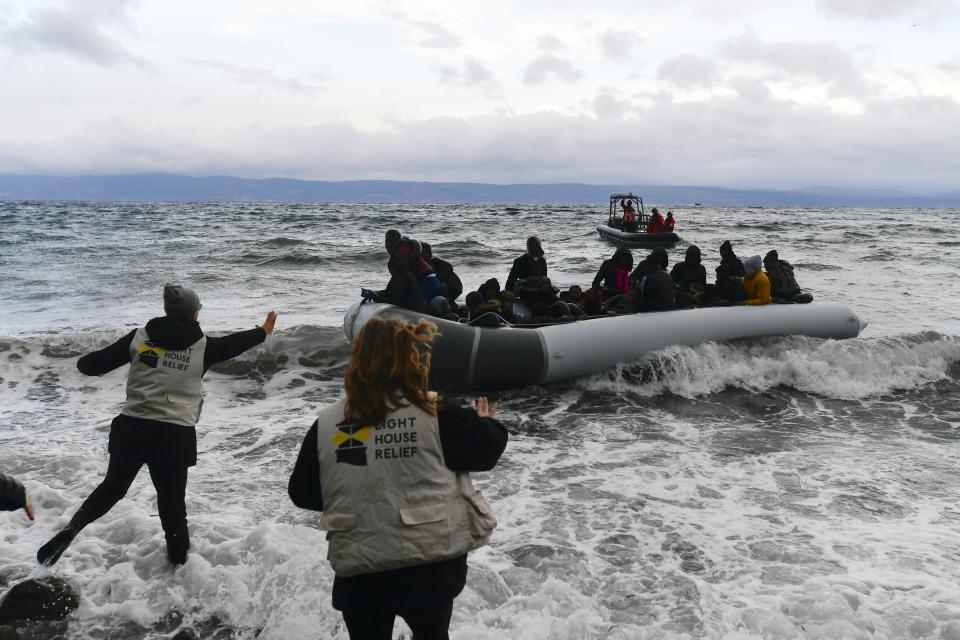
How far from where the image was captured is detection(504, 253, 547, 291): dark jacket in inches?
353

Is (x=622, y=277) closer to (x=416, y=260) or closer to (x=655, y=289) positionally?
(x=655, y=289)

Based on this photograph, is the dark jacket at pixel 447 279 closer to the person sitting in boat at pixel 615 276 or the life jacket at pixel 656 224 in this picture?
the person sitting in boat at pixel 615 276

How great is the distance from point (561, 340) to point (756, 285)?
3186 mm

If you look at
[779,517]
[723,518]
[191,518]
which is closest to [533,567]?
[723,518]

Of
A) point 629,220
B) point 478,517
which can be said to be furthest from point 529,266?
point 629,220

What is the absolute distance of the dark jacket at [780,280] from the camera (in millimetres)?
9766

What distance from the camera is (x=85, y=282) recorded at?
17203 mm

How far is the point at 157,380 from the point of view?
3.52 metres

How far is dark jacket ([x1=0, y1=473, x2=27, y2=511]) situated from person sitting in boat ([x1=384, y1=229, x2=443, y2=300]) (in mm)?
5063

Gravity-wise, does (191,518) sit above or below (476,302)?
below

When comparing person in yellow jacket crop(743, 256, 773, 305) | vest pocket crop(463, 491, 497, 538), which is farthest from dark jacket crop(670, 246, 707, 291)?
vest pocket crop(463, 491, 497, 538)

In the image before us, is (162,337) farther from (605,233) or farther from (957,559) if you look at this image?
(605,233)

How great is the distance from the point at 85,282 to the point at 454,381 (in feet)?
44.4

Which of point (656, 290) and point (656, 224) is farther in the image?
point (656, 224)
